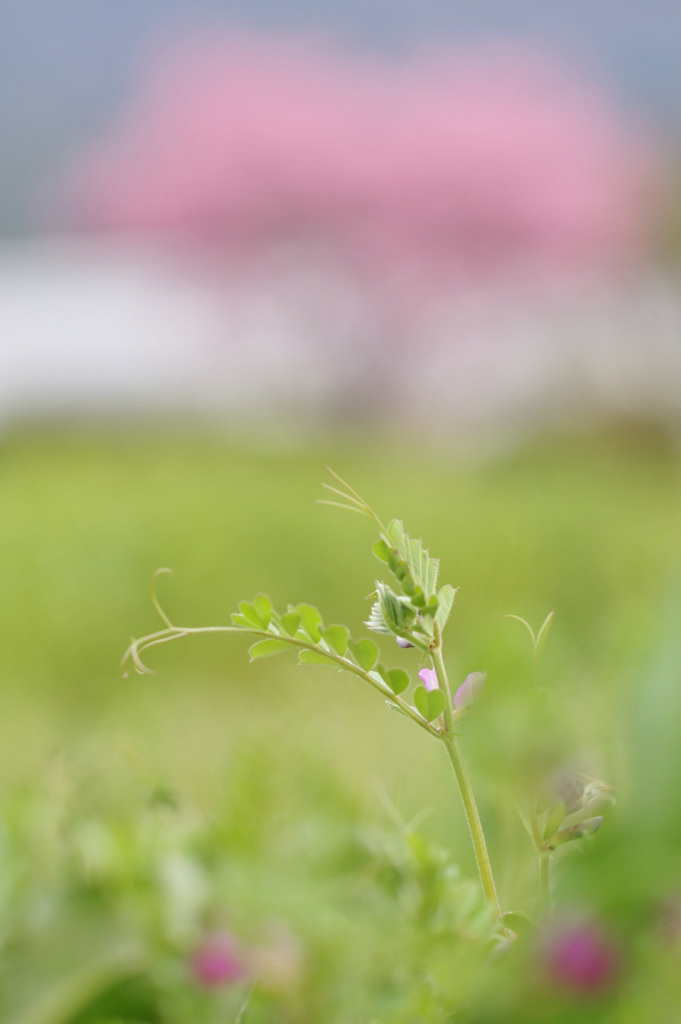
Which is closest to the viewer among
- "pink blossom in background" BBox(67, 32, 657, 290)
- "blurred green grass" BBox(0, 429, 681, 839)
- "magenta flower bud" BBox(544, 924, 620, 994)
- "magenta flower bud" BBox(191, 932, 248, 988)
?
"magenta flower bud" BBox(544, 924, 620, 994)

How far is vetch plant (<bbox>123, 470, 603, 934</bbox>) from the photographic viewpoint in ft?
0.45

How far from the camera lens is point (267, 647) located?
0.47ft

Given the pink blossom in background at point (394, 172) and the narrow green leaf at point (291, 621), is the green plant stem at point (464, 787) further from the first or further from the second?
the pink blossom in background at point (394, 172)

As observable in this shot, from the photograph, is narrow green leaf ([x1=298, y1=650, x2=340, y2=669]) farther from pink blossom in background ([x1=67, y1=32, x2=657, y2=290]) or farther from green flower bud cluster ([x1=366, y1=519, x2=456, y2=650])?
pink blossom in background ([x1=67, y1=32, x2=657, y2=290])

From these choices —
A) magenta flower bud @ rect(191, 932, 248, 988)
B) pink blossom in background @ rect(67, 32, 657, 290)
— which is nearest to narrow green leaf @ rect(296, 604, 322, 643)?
magenta flower bud @ rect(191, 932, 248, 988)

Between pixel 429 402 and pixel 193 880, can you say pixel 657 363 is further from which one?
pixel 193 880

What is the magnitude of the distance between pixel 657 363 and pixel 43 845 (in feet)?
12.7

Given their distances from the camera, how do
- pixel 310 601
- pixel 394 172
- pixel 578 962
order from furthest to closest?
pixel 394 172 < pixel 310 601 < pixel 578 962

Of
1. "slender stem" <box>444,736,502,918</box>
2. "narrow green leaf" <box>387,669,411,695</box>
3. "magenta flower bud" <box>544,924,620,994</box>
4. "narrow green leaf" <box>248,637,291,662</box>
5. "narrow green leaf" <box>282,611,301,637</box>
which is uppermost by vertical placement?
"narrow green leaf" <box>282,611,301,637</box>

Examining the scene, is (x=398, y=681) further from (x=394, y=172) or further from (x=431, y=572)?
(x=394, y=172)

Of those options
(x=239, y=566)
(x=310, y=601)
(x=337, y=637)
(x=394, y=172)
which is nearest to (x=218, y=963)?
(x=337, y=637)

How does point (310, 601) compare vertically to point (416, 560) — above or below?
above

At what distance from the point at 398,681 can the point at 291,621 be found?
0.02 metres

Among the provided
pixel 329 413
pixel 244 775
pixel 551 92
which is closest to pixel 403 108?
pixel 551 92
